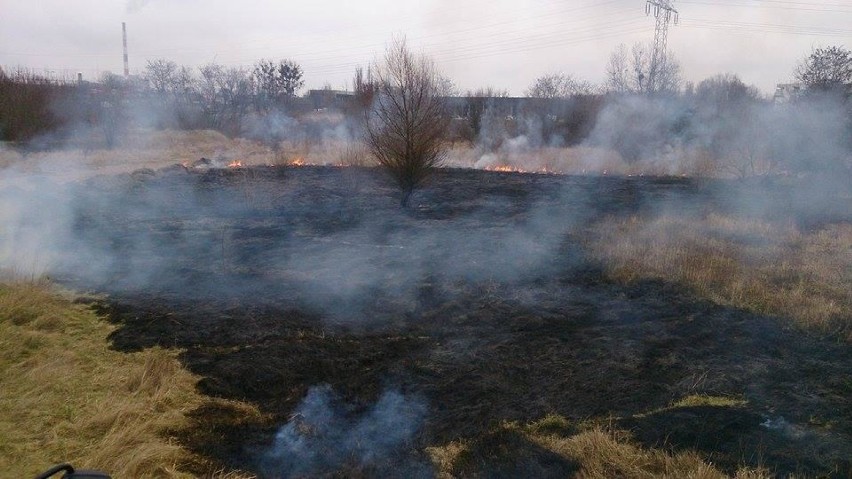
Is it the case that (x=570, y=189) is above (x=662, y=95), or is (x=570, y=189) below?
below

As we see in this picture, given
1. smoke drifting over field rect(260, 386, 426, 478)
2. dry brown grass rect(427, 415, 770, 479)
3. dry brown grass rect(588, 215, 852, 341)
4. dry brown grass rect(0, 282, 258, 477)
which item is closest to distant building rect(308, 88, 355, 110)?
dry brown grass rect(588, 215, 852, 341)

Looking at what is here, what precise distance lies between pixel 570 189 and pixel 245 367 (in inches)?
554

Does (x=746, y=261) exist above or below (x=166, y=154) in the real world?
below

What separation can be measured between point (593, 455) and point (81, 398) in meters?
4.31

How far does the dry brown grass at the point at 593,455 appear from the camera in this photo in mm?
3855

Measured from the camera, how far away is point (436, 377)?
5.68 m

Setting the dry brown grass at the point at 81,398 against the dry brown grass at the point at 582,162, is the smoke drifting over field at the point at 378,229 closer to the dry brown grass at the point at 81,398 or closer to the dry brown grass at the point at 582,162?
the dry brown grass at the point at 582,162

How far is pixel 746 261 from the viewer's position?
944cm

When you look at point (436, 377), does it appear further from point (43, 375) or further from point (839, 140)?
point (839, 140)

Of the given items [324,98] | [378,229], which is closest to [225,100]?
[324,98]

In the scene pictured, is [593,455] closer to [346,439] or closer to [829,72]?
[346,439]

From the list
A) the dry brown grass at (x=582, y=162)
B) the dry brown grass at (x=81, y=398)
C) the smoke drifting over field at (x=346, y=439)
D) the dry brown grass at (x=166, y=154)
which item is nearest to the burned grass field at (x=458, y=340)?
the smoke drifting over field at (x=346, y=439)

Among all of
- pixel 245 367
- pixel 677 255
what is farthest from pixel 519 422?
pixel 677 255

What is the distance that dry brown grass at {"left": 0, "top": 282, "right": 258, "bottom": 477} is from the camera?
13.3ft
